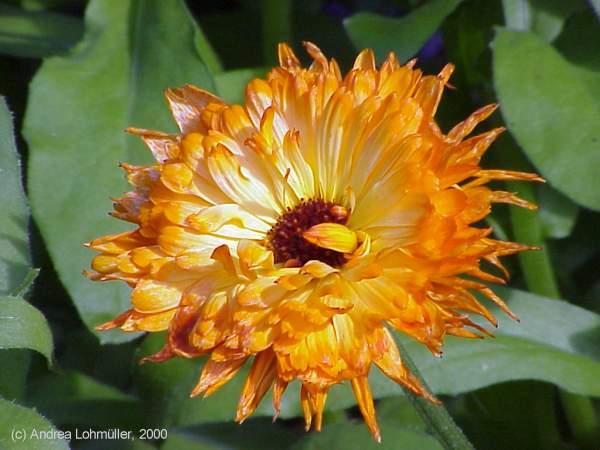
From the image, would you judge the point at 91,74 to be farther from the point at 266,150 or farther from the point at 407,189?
the point at 407,189

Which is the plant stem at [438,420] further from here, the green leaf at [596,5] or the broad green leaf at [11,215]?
the green leaf at [596,5]

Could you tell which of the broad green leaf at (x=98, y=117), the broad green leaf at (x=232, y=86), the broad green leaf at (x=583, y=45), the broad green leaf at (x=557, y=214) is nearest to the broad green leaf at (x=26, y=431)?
the broad green leaf at (x=98, y=117)

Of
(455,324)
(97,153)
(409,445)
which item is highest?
(455,324)

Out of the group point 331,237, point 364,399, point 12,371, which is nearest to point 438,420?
point 364,399

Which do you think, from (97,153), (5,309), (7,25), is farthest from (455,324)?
(7,25)

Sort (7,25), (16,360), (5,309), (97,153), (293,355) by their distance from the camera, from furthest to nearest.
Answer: (7,25) < (97,153) < (16,360) < (5,309) < (293,355)

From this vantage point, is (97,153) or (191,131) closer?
(191,131)
